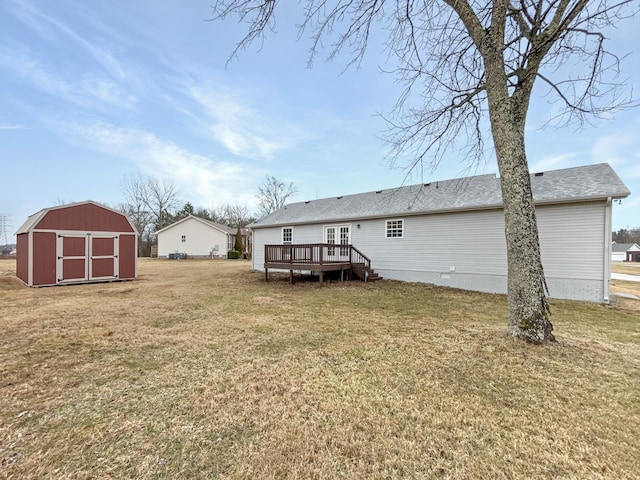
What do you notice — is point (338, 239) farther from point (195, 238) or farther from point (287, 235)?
point (195, 238)

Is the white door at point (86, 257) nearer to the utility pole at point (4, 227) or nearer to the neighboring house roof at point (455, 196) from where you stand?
the neighboring house roof at point (455, 196)

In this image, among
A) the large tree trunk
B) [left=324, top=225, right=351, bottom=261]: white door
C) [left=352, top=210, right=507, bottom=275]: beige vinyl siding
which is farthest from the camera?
[left=324, top=225, right=351, bottom=261]: white door

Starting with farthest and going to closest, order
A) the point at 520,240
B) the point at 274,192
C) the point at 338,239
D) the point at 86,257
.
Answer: the point at 274,192 < the point at 338,239 < the point at 86,257 < the point at 520,240

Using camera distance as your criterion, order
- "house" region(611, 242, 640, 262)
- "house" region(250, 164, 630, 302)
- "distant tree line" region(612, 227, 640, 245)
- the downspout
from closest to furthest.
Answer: the downspout
"house" region(250, 164, 630, 302)
"house" region(611, 242, 640, 262)
"distant tree line" region(612, 227, 640, 245)

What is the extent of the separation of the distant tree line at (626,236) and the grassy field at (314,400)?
3490 inches

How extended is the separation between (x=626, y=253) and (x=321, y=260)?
74378mm

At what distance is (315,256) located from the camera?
13.2m

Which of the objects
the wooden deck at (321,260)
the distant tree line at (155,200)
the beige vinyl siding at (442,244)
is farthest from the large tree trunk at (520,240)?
the distant tree line at (155,200)

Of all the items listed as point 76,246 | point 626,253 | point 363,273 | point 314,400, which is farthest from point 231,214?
point 626,253

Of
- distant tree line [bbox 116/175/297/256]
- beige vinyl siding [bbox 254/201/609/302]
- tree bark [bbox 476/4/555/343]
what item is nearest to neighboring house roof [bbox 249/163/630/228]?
beige vinyl siding [bbox 254/201/609/302]

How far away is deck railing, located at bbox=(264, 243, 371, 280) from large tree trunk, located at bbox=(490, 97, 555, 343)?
7.36 meters

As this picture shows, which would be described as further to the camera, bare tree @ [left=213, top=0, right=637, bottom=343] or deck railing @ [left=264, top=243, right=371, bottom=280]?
deck railing @ [left=264, top=243, right=371, bottom=280]

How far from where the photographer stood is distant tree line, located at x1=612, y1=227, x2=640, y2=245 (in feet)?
219

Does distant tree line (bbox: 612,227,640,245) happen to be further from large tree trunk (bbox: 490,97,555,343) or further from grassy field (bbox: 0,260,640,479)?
large tree trunk (bbox: 490,97,555,343)
